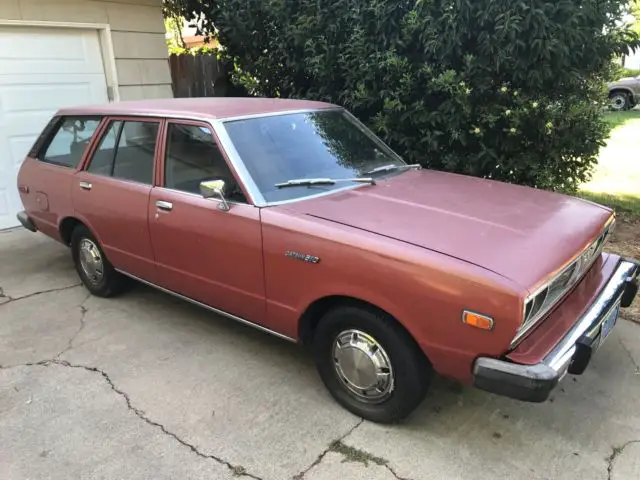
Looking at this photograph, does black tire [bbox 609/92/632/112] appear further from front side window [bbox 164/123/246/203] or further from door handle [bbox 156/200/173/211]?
door handle [bbox 156/200/173/211]

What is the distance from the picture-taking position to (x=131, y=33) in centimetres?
764

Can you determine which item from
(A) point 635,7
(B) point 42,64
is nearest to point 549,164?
(A) point 635,7

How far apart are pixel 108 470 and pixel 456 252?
2039mm

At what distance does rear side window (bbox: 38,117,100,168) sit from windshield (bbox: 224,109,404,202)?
5.67ft

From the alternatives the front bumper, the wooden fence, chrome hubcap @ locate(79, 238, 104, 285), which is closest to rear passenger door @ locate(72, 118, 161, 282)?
chrome hubcap @ locate(79, 238, 104, 285)

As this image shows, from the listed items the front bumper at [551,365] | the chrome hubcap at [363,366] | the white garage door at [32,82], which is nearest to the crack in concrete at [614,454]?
the front bumper at [551,365]

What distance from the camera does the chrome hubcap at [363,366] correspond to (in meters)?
2.84

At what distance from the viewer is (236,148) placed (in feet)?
11.0

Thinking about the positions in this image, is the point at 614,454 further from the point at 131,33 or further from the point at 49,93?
the point at 131,33

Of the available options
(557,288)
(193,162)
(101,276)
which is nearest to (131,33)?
(101,276)

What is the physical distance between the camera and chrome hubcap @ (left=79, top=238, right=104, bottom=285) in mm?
4605

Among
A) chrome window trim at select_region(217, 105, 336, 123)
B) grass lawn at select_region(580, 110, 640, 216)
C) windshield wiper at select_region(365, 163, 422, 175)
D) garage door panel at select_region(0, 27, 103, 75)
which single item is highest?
garage door panel at select_region(0, 27, 103, 75)

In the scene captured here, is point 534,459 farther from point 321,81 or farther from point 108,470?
point 321,81

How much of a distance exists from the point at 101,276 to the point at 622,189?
7140mm
